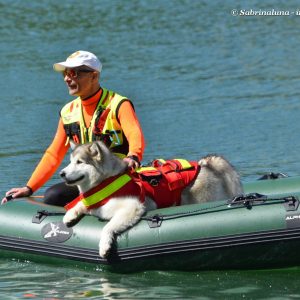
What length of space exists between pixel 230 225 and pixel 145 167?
0.98 metres

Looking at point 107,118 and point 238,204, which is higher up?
point 107,118

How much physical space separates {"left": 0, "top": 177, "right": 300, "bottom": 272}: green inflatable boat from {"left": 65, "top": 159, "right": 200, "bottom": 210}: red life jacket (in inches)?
7.4

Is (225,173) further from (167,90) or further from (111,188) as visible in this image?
(167,90)

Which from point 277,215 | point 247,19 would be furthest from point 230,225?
point 247,19

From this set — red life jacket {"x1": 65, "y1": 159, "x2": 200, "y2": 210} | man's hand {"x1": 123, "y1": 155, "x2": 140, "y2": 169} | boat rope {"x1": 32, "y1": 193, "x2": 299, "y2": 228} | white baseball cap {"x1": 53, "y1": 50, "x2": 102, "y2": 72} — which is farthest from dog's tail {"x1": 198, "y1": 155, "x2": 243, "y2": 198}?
white baseball cap {"x1": 53, "y1": 50, "x2": 102, "y2": 72}

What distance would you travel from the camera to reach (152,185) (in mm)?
8141

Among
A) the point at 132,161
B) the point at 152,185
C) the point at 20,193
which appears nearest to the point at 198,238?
the point at 152,185

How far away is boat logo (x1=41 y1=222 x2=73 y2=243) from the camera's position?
324 inches

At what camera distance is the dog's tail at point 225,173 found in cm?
839

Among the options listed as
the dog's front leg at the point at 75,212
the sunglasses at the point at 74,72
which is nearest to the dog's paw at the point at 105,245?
the dog's front leg at the point at 75,212

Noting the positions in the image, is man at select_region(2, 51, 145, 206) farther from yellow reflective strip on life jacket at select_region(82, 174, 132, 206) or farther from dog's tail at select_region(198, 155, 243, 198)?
dog's tail at select_region(198, 155, 243, 198)

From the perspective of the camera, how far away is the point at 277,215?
770 centimetres

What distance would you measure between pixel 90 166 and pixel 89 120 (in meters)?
0.70

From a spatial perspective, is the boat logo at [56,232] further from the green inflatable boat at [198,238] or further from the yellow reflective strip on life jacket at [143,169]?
the yellow reflective strip on life jacket at [143,169]
